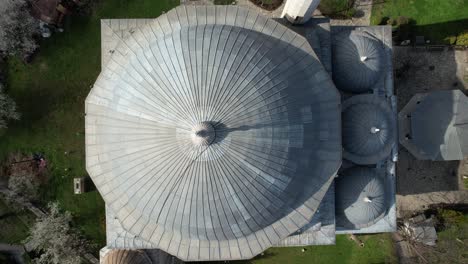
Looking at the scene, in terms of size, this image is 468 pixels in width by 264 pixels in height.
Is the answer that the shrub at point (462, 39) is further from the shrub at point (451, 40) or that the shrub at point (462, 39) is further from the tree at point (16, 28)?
the tree at point (16, 28)

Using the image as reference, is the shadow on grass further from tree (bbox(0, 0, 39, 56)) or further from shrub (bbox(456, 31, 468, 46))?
tree (bbox(0, 0, 39, 56))

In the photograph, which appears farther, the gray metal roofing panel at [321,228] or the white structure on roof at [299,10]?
the gray metal roofing panel at [321,228]

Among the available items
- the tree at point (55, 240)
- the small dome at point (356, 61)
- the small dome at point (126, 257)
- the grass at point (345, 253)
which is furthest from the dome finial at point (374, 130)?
the tree at point (55, 240)

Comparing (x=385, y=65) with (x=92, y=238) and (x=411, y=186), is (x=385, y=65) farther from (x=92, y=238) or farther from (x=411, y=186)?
(x=92, y=238)

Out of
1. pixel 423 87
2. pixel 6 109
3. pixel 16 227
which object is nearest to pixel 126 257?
pixel 16 227

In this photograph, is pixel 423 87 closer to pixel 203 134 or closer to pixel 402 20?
pixel 402 20

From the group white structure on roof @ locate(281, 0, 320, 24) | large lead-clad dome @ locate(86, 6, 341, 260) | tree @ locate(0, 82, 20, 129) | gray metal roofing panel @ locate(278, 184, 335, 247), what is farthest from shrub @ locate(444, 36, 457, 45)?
tree @ locate(0, 82, 20, 129)
